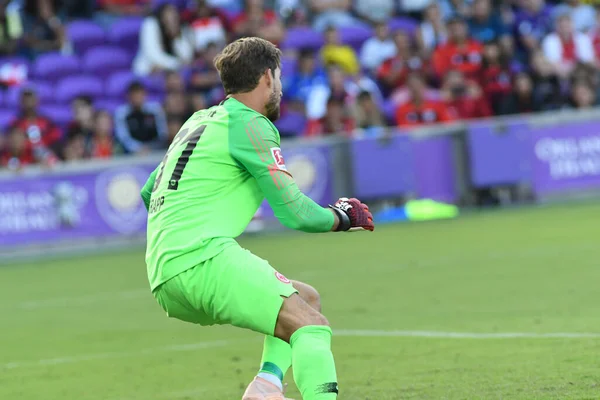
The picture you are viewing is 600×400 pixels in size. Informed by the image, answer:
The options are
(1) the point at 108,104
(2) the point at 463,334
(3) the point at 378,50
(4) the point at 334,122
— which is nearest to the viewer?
(2) the point at 463,334

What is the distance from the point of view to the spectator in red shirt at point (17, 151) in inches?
720

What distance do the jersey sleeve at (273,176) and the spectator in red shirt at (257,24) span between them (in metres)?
16.1

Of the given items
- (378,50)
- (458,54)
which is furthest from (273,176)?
(378,50)

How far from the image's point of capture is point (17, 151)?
722 inches

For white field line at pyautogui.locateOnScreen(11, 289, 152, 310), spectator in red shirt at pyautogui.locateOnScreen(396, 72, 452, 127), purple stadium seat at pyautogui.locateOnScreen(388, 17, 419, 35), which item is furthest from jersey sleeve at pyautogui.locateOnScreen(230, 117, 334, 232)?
purple stadium seat at pyautogui.locateOnScreen(388, 17, 419, 35)

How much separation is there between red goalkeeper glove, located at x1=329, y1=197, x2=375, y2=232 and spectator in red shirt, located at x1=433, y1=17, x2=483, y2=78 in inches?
672

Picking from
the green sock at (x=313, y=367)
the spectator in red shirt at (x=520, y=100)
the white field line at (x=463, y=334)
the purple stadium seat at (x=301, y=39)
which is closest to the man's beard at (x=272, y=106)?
the green sock at (x=313, y=367)

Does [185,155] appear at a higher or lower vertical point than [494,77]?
higher

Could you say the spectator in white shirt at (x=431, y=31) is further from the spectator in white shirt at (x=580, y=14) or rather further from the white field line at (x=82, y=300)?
the white field line at (x=82, y=300)

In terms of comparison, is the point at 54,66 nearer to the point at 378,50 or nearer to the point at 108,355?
the point at 378,50

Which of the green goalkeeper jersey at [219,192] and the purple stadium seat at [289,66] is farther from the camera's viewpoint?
the purple stadium seat at [289,66]

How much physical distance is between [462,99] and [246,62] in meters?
16.3

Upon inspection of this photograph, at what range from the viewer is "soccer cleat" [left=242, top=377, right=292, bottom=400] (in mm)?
5844

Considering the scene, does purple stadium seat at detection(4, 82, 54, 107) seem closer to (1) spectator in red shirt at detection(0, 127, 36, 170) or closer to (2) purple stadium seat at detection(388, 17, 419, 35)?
(1) spectator in red shirt at detection(0, 127, 36, 170)
